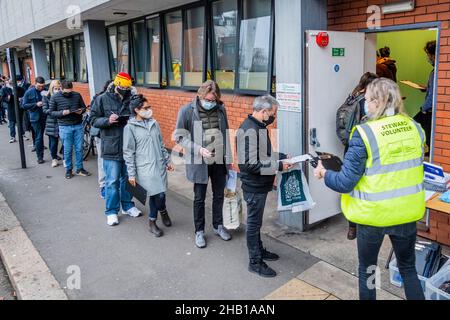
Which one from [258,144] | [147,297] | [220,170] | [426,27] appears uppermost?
[426,27]

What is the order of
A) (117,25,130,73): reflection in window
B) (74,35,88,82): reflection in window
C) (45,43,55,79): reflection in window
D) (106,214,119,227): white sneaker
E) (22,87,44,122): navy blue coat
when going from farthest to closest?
(45,43,55,79): reflection in window < (74,35,88,82): reflection in window < (117,25,130,73): reflection in window < (22,87,44,122): navy blue coat < (106,214,119,227): white sneaker

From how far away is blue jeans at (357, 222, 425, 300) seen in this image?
2615mm

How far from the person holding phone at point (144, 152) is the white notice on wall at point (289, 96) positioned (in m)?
1.47

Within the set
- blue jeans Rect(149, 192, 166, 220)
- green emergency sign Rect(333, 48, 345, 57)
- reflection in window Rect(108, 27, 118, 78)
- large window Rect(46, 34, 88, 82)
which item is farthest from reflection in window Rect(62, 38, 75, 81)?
green emergency sign Rect(333, 48, 345, 57)

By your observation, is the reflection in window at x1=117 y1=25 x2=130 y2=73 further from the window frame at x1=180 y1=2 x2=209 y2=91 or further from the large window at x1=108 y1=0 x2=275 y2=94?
the window frame at x1=180 y1=2 x2=209 y2=91

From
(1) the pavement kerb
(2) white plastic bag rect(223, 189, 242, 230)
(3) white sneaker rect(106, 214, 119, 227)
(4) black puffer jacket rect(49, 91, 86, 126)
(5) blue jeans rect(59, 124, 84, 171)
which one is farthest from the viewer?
(5) blue jeans rect(59, 124, 84, 171)

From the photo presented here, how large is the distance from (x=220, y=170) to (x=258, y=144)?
3.15 ft

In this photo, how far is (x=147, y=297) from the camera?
3408 millimetres

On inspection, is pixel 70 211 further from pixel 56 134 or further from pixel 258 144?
pixel 258 144

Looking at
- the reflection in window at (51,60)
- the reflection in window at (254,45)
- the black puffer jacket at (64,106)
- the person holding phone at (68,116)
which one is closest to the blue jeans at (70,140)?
the person holding phone at (68,116)

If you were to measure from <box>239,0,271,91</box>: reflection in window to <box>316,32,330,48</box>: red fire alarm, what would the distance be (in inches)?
69.2

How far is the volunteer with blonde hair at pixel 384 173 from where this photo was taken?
247 centimetres

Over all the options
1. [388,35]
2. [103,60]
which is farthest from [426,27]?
[103,60]

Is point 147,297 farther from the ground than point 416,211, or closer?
closer
